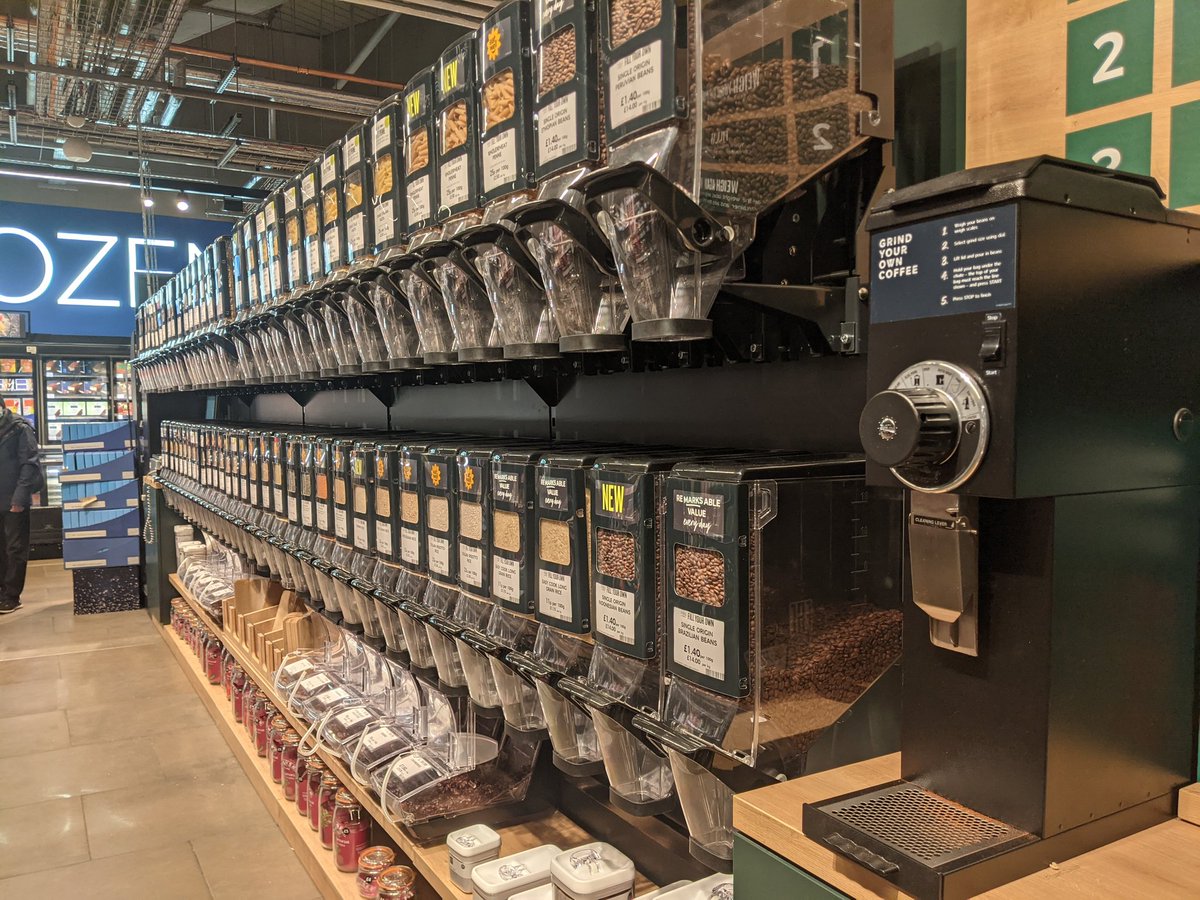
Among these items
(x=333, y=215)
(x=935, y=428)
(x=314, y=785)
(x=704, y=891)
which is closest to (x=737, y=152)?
(x=935, y=428)

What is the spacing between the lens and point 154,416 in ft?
20.1

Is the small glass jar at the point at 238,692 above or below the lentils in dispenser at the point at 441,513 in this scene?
below

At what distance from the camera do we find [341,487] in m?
2.41

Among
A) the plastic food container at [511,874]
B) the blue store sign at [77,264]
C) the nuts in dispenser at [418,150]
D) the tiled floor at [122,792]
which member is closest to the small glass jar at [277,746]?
the tiled floor at [122,792]

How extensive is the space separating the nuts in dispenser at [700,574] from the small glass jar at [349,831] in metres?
1.71

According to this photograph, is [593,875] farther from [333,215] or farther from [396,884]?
[333,215]

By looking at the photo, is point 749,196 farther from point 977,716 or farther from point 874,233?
point 977,716

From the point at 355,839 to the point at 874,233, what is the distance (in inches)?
88.1

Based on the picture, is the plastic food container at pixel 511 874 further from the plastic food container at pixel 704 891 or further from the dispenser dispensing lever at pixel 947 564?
the dispenser dispensing lever at pixel 947 564

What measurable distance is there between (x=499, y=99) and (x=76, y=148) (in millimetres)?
5800

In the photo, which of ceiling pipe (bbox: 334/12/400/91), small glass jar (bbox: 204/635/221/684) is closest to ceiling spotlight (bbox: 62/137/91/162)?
ceiling pipe (bbox: 334/12/400/91)

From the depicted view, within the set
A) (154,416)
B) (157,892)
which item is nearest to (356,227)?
(157,892)

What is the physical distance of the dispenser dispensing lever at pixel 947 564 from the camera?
818 millimetres

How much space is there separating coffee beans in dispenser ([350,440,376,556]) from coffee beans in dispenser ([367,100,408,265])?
19.7 inches
